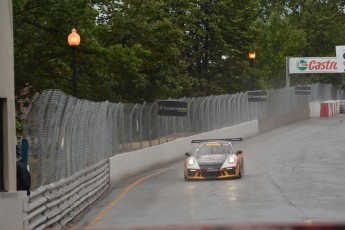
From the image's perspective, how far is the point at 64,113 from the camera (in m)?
16.5

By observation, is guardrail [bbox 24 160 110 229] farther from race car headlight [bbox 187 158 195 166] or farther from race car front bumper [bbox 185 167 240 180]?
race car headlight [bbox 187 158 195 166]

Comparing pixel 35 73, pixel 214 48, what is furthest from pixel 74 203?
pixel 214 48

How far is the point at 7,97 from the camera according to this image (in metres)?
13.3

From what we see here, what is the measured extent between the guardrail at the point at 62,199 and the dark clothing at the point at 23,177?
19 cm

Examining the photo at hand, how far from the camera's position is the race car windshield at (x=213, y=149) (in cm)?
2627

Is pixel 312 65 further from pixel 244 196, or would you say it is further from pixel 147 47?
pixel 244 196

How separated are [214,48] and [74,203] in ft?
151

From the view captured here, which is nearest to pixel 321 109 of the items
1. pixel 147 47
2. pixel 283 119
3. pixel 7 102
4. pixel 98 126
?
pixel 283 119

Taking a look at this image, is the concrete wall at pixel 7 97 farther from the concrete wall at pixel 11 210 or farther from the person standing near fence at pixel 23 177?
the concrete wall at pixel 11 210

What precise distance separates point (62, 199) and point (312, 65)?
55136 millimetres

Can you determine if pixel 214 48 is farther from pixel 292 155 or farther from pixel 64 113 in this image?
pixel 64 113

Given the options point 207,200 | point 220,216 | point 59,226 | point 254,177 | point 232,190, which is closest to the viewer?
point 59,226

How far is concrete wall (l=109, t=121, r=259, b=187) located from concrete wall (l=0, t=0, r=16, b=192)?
11.0 meters

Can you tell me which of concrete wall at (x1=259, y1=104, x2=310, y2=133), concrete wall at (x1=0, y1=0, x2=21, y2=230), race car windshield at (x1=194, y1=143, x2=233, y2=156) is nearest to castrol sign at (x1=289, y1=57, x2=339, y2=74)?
concrete wall at (x1=259, y1=104, x2=310, y2=133)
